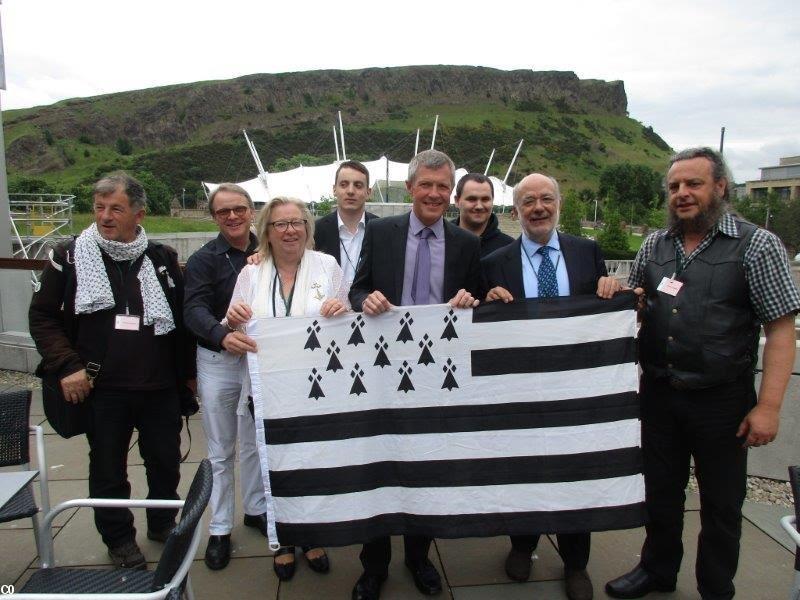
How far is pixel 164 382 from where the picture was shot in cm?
309

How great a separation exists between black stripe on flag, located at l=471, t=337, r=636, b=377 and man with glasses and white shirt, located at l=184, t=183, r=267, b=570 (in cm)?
127

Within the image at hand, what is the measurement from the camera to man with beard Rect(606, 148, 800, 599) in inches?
99.1

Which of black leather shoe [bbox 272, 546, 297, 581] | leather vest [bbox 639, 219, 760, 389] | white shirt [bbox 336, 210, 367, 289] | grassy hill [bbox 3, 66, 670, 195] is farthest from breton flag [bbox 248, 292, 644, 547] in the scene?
grassy hill [bbox 3, 66, 670, 195]

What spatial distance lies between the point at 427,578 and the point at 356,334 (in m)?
1.29

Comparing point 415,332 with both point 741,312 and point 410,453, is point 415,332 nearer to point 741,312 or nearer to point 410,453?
point 410,453

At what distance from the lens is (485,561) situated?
320 cm

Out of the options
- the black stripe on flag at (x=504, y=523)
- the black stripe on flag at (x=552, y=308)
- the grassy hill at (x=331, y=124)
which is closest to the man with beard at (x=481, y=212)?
the black stripe on flag at (x=552, y=308)

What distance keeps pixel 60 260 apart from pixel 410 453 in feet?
6.68

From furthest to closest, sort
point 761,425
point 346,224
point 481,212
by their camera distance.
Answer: point 346,224 < point 481,212 < point 761,425

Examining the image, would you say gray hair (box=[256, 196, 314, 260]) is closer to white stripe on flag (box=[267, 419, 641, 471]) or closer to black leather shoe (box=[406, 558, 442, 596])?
white stripe on flag (box=[267, 419, 641, 471])

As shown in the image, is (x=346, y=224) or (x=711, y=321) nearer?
(x=711, y=321)

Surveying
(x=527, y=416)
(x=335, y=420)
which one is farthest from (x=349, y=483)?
(x=527, y=416)

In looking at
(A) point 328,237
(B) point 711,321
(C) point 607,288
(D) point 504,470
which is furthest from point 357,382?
(B) point 711,321

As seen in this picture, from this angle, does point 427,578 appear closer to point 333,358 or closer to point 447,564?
point 447,564
